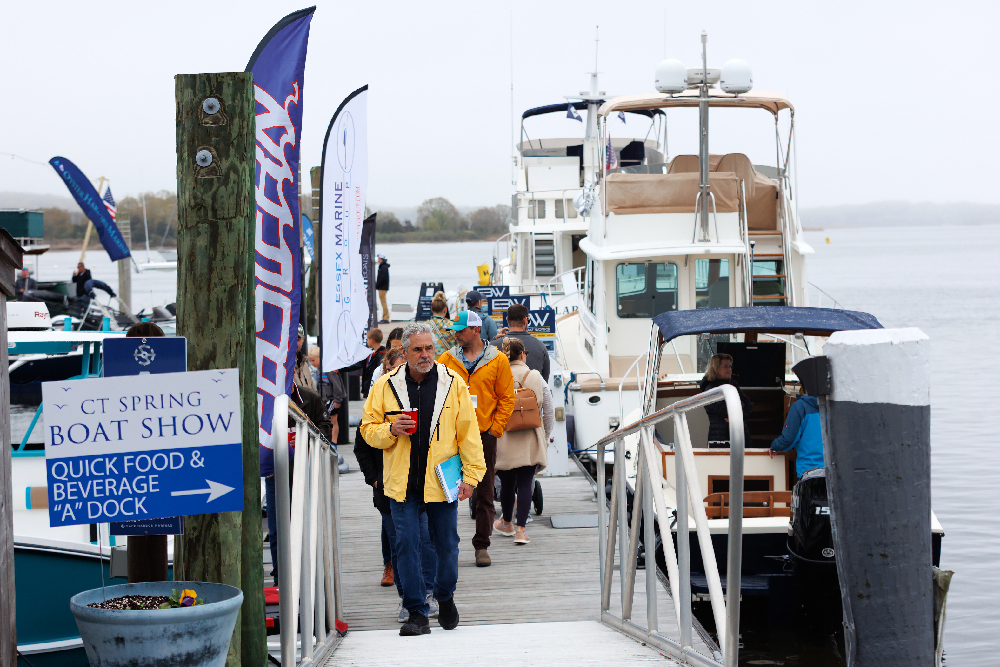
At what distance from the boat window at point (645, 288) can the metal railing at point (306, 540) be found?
838 centimetres

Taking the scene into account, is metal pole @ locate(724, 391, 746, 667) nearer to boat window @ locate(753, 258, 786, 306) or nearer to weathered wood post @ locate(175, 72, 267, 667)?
weathered wood post @ locate(175, 72, 267, 667)

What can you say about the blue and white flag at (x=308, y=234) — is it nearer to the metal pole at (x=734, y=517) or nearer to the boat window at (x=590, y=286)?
the boat window at (x=590, y=286)

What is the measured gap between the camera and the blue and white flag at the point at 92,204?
21.2 m

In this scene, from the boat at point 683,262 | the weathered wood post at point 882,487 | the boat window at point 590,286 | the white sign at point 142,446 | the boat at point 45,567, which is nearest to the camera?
the white sign at point 142,446

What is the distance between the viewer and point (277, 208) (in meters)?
5.45

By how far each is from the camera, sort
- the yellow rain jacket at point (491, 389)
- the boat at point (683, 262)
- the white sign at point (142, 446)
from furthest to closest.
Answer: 1. the boat at point (683, 262)
2. the yellow rain jacket at point (491, 389)
3. the white sign at point (142, 446)

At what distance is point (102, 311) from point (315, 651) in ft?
68.9

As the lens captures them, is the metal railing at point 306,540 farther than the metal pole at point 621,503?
No

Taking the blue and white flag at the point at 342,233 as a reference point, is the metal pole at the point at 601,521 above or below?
below

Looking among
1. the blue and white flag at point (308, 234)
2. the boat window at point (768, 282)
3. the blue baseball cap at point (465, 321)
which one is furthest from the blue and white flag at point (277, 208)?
the blue and white flag at point (308, 234)

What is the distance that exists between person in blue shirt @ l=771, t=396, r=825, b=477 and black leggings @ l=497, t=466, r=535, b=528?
1.98 meters

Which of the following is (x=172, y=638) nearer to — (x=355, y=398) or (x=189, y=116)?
(x=189, y=116)

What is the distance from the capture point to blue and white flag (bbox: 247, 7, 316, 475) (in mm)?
5254

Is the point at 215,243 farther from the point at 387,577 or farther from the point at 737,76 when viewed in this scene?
the point at 737,76
